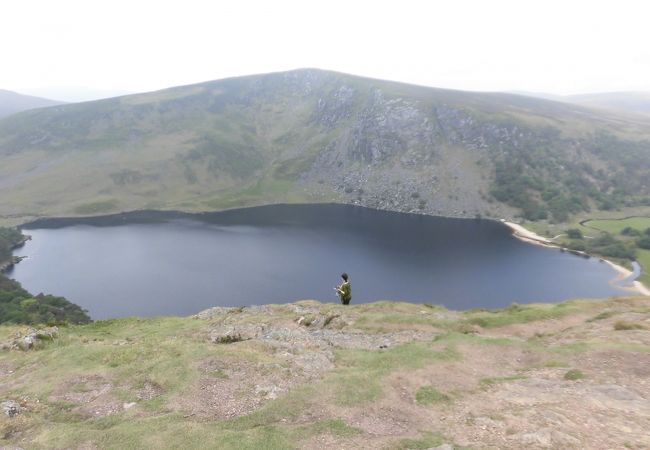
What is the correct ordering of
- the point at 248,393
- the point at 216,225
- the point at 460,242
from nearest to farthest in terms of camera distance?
the point at 248,393 → the point at 460,242 → the point at 216,225

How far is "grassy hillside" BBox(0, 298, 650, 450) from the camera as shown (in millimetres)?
18047

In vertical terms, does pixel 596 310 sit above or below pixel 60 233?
above

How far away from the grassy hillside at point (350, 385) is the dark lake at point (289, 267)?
73.9 metres

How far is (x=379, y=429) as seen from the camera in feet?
62.6

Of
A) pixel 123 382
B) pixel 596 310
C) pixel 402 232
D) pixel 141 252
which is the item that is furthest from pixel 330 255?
pixel 123 382

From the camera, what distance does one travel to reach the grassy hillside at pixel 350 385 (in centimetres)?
1805

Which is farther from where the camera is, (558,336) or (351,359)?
(558,336)

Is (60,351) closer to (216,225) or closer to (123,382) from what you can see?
(123,382)

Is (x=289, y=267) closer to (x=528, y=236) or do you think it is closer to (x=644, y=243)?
(x=528, y=236)

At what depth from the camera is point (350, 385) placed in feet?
74.5

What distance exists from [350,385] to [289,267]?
11221 cm

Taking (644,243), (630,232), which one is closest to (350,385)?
(644,243)

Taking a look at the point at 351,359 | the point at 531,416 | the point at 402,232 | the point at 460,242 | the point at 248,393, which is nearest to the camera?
the point at 531,416

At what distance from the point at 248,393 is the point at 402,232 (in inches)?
6477
